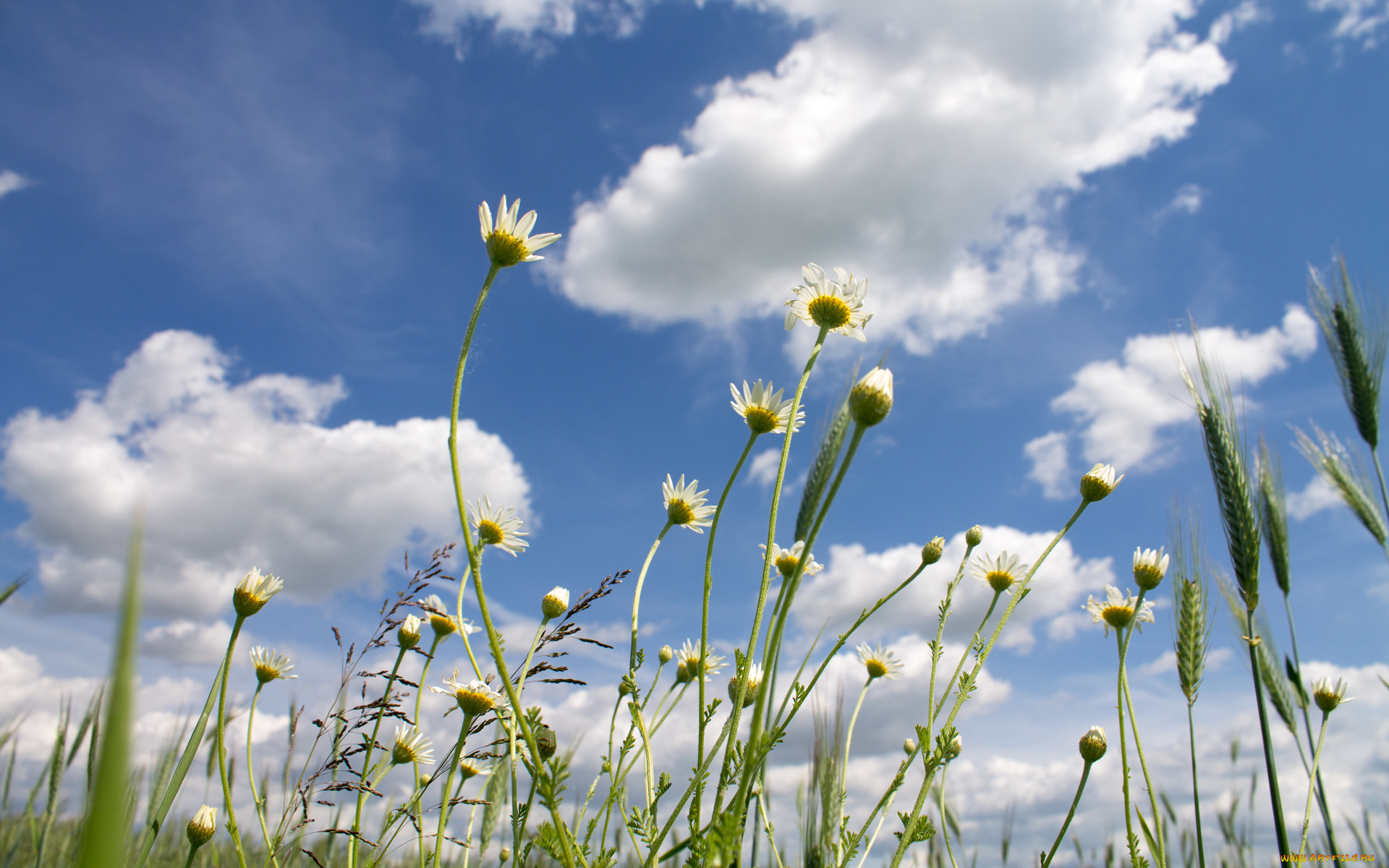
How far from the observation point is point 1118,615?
252 centimetres

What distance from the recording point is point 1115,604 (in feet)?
8.25

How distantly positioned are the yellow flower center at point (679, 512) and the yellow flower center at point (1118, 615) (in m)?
1.46

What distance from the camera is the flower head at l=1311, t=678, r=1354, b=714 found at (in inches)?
124

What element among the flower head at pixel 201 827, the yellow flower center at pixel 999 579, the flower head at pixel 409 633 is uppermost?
the yellow flower center at pixel 999 579

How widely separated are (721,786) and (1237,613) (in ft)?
14.1

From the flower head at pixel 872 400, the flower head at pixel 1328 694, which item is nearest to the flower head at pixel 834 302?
the flower head at pixel 872 400

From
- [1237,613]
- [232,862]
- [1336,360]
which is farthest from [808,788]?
[1336,360]

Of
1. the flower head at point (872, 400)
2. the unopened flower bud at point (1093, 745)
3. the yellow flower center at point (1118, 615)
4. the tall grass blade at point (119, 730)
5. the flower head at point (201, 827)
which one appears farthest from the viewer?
the yellow flower center at point (1118, 615)

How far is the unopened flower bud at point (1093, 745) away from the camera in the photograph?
227 centimetres

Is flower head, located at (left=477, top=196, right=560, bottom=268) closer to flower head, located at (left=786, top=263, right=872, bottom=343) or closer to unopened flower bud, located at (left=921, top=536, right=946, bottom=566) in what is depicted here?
flower head, located at (left=786, top=263, right=872, bottom=343)

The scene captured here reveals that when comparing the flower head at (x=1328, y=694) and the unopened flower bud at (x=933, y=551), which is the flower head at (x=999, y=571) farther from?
the flower head at (x=1328, y=694)

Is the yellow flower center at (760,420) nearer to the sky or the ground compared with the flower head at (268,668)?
nearer to the sky

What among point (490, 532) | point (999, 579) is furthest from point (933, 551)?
point (490, 532)

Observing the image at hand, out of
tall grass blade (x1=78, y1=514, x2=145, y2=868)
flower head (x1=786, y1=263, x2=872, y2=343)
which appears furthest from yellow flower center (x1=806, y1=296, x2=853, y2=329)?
tall grass blade (x1=78, y1=514, x2=145, y2=868)
